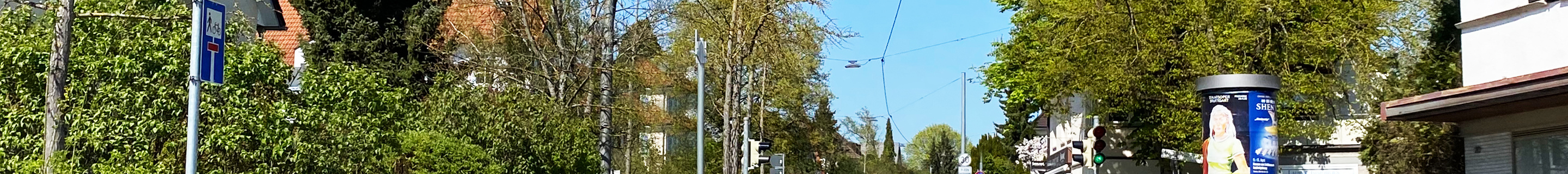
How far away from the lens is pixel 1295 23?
27.6 m

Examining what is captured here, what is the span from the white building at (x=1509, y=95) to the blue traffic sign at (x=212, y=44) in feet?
30.7

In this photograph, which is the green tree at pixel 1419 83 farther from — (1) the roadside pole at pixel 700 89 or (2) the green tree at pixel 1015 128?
(2) the green tree at pixel 1015 128

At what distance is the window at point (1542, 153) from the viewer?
1540 cm

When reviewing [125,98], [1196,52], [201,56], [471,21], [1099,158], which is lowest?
[1099,158]

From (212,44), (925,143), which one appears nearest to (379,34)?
(212,44)

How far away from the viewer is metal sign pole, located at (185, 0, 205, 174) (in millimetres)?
14422

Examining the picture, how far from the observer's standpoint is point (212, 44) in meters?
14.7

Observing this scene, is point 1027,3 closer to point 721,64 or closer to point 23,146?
point 721,64

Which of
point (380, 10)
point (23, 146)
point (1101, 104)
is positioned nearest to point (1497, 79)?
point (23, 146)

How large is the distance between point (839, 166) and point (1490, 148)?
161 ft

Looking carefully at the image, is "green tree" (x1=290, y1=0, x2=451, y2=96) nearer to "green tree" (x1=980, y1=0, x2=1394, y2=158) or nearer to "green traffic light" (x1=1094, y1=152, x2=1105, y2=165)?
"green tree" (x1=980, y1=0, x2=1394, y2=158)

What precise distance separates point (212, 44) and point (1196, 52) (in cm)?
1582

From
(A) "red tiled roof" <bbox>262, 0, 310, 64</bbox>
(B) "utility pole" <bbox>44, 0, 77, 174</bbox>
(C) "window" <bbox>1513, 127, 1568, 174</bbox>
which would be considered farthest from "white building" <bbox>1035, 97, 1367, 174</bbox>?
(A) "red tiled roof" <bbox>262, 0, 310, 64</bbox>

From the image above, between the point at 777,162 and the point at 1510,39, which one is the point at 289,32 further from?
the point at 1510,39
